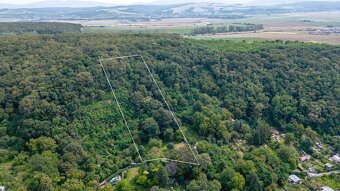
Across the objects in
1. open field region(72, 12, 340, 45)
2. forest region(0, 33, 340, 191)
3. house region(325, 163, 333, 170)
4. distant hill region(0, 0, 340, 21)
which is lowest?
house region(325, 163, 333, 170)

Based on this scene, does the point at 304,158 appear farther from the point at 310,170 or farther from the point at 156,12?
the point at 156,12

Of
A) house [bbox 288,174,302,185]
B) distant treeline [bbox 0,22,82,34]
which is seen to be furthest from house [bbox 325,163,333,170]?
distant treeline [bbox 0,22,82,34]

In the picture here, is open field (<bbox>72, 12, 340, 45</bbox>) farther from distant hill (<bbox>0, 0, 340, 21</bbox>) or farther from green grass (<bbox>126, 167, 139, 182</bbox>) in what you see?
green grass (<bbox>126, 167, 139, 182</bbox>)

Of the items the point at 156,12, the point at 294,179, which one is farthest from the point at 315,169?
the point at 156,12

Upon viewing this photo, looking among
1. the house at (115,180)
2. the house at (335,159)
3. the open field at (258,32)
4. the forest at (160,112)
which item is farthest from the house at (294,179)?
the open field at (258,32)

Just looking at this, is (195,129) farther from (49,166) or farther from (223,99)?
(49,166)

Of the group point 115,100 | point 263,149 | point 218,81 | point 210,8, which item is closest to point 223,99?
point 218,81

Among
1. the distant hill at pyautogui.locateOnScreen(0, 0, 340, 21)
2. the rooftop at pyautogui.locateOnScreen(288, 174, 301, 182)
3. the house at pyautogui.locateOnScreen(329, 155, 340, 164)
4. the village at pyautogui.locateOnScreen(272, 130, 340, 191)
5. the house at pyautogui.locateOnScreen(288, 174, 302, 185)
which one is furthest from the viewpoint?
the distant hill at pyautogui.locateOnScreen(0, 0, 340, 21)

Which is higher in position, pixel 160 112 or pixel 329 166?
pixel 160 112
